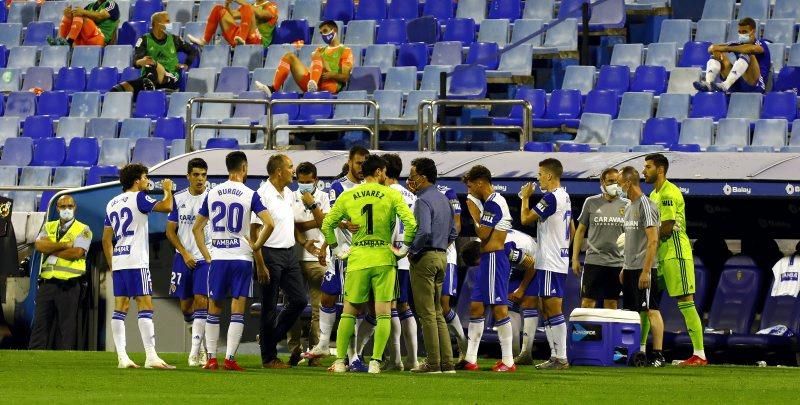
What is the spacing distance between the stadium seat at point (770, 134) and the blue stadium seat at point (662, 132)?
93 cm

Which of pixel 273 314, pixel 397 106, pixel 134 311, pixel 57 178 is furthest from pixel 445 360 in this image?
pixel 57 178

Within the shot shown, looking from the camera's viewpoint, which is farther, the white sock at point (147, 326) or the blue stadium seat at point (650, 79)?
the blue stadium seat at point (650, 79)

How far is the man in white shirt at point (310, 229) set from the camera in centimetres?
1502

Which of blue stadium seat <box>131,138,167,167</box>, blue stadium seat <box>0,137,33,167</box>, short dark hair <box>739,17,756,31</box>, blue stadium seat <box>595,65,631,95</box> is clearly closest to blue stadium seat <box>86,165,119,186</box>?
blue stadium seat <box>131,138,167,167</box>

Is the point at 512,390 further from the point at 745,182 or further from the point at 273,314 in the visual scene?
the point at 745,182

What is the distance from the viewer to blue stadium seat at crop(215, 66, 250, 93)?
78.5 ft

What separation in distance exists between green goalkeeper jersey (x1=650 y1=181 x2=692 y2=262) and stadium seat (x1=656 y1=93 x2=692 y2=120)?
505cm

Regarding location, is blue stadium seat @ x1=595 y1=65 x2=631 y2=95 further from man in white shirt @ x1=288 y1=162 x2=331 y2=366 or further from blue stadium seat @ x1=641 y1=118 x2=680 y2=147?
man in white shirt @ x1=288 y1=162 x2=331 y2=366

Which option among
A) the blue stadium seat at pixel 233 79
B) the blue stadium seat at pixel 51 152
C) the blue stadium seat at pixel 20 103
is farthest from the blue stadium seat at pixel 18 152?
the blue stadium seat at pixel 233 79

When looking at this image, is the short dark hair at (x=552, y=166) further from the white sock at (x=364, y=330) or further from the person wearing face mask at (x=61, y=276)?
the person wearing face mask at (x=61, y=276)

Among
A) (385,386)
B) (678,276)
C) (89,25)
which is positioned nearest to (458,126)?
(678,276)

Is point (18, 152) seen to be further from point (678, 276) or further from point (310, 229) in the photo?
point (678, 276)

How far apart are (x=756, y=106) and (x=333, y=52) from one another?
567cm

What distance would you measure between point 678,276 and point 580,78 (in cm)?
683
